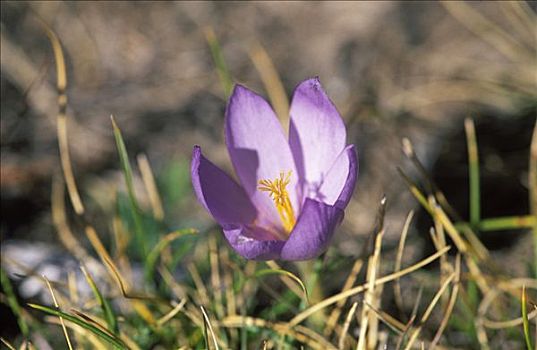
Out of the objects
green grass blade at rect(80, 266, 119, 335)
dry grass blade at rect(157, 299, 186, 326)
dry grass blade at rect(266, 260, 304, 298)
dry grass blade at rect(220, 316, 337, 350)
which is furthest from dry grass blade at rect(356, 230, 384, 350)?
green grass blade at rect(80, 266, 119, 335)

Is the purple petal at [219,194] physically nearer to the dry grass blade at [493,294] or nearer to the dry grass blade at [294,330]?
the dry grass blade at [294,330]

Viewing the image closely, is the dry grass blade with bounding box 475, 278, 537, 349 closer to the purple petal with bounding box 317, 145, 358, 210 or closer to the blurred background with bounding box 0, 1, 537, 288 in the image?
the blurred background with bounding box 0, 1, 537, 288

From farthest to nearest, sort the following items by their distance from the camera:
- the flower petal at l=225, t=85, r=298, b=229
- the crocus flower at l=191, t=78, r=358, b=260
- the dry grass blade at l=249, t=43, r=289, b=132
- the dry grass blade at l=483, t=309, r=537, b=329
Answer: the dry grass blade at l=249, t=43, r=289, b=132
the dry grass blade at l=483, t=309, r=537, b=329
the flower petal at l=225, t=85, r=298, b=229
the crocus flower at l=191, t=78, r=358, b=260

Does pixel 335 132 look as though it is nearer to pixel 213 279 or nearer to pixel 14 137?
pixel 213 279

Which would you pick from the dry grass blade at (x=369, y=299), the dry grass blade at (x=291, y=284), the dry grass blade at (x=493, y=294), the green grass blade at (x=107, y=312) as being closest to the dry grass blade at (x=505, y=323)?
the dry grass blade at (x=493, y=294)

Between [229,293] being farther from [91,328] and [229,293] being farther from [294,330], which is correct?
[91,328]

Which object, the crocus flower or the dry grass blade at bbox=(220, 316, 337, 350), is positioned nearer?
the crocus flower
